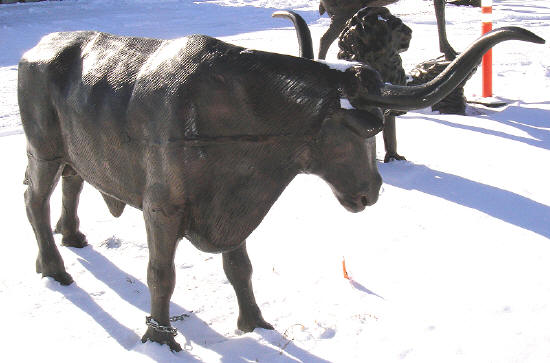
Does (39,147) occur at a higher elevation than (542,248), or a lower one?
higher

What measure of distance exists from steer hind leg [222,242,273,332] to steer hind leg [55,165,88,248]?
4.16 feet

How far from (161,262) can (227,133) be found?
62 cm

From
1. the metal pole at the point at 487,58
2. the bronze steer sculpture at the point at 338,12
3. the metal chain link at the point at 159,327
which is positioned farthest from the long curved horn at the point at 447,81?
the metal pole at the point at 487,58

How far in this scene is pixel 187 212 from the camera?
2.59 metres

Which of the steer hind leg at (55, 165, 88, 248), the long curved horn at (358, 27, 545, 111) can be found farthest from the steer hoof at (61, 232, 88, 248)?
the long curved horn at (358, 27, 545, 111)

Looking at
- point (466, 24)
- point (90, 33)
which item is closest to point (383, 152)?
point (90, 33)

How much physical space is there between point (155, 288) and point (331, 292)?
3.29 ft

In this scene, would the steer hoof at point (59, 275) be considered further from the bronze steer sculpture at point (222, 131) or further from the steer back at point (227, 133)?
the steer back at point (227, 133)

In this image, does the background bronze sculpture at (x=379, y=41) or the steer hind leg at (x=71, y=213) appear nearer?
the steer hind leg at (x=71, y=213)

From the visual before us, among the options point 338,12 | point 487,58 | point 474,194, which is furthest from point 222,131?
point 487,58

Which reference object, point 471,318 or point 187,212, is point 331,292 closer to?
point 471,318

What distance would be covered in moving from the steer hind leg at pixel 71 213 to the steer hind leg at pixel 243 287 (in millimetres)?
1267

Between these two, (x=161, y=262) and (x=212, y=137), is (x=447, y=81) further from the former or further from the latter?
(x=161, y=262)

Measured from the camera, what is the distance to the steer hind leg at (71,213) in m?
3.83
